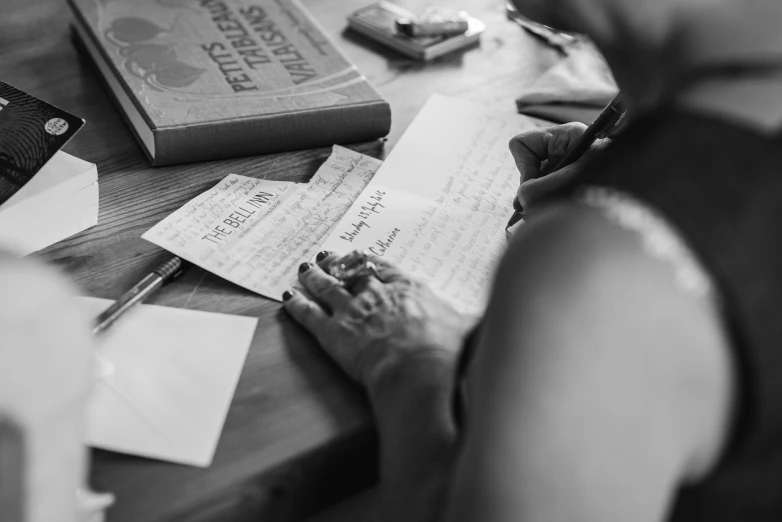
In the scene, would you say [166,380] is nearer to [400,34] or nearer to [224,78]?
[224,78]

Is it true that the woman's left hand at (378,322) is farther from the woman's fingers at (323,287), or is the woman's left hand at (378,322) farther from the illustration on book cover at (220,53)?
the illustration on book cover at (220,53)

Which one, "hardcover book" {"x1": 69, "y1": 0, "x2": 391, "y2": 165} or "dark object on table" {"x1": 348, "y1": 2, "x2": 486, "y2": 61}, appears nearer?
"hardcover book" {"x1": 69, "y1": 0, "x2": 391, "y2": 165}

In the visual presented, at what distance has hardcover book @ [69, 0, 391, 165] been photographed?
1.09 metres

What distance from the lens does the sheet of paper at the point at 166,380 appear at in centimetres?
71

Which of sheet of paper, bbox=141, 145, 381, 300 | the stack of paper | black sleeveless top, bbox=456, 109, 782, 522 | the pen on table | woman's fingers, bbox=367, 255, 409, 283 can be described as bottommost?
the stack of paper

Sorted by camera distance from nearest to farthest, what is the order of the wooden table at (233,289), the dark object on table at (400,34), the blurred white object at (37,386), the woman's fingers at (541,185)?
1. the blurred white object at (37,386)
2. the wooden table at (233,289)
3. the woman's fingers at (541,185)
4. the dark object on table at (400,34)

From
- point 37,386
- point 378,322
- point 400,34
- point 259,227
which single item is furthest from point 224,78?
point 37,386

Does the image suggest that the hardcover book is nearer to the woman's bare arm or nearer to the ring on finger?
the ring on finger

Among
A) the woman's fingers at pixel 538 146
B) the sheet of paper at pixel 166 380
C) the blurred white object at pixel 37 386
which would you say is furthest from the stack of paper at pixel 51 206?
the woman's fingers at pixel 538 146

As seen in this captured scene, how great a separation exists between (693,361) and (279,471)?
1.25ft

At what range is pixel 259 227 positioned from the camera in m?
1.00

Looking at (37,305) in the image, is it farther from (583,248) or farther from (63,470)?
(583,248)

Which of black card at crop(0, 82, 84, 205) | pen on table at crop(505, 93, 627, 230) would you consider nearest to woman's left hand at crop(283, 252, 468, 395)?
pen on table at crop(505, 93, 627, 230)

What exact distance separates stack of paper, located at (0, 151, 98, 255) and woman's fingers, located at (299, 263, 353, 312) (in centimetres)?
27
